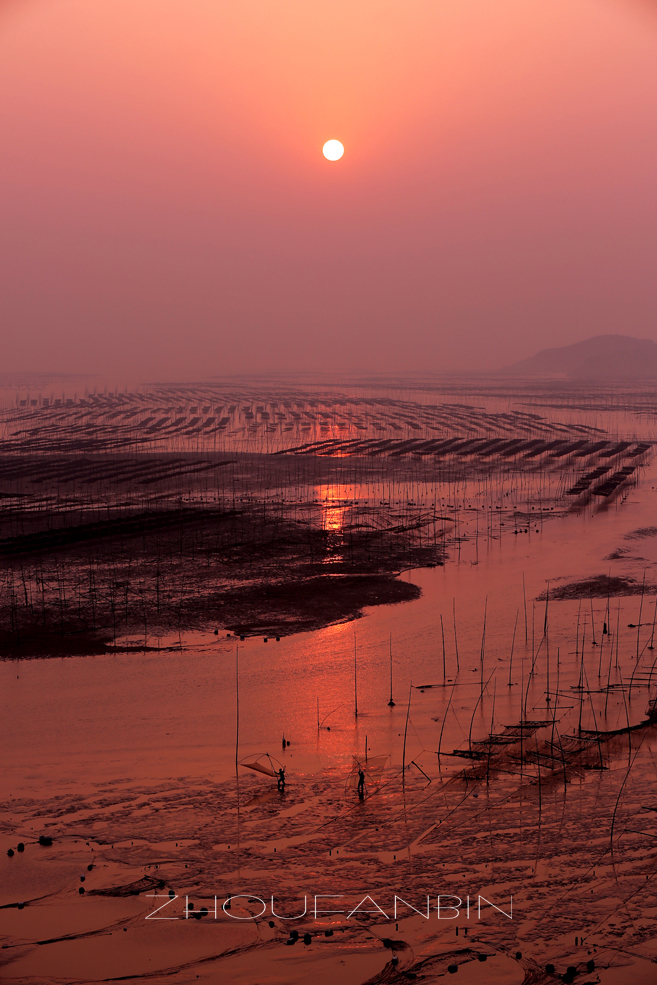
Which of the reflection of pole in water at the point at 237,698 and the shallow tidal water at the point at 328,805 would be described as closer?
the shallow tidal water at the point at 328,805

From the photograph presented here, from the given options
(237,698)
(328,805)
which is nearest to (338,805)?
(328,805)

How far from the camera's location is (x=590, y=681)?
11.6m

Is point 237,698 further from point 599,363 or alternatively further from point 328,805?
point 599,363

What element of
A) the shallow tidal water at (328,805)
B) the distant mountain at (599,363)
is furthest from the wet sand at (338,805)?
the distant mountain at (599,363)

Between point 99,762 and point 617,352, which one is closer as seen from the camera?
point 99,762

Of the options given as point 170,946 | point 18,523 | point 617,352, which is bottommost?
point 170,946

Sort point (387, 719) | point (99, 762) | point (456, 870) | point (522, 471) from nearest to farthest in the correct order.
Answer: point (456, 870)
point (99, 762)
point (387, 719)
point (522, 471)

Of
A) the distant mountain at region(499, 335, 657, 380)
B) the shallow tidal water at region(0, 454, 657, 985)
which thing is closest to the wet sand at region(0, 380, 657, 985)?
the shallow tidal water at region(0, 454, 657, 985)

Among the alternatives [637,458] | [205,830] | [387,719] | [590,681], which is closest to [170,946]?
[205,830]

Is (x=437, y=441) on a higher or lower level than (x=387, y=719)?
higher

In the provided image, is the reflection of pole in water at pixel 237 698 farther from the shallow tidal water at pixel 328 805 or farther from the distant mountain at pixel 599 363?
the distant mountain at pixel 599 363

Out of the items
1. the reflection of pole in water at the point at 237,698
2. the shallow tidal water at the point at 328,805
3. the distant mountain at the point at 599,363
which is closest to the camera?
the shallow tidal water at the point at 328,805

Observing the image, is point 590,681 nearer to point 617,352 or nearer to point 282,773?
point 282,773

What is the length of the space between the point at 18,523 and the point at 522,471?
17.1 meters
